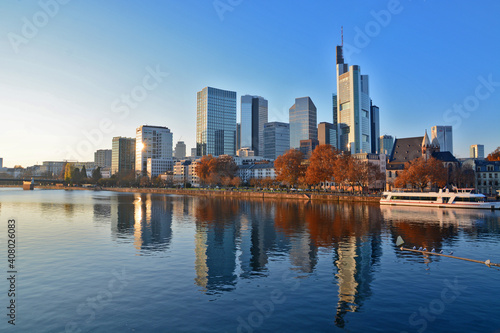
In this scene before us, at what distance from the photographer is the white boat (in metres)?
89.9

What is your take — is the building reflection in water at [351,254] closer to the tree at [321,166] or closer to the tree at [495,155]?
the tree at [321,166]

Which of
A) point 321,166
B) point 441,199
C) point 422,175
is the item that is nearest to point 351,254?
point 441,199

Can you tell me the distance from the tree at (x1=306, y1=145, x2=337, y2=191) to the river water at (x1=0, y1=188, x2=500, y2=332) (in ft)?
281

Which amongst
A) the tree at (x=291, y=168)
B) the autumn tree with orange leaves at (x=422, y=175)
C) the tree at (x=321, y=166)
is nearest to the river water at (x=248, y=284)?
the autumn tree with orange leaves at (x=422, y=175)

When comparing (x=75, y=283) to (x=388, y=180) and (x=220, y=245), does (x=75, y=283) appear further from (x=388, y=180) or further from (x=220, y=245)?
(x=388, y=180)

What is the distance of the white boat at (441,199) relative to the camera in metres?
89.9

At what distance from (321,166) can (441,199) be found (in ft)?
151

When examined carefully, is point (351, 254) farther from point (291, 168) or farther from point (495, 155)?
point (495, 155)

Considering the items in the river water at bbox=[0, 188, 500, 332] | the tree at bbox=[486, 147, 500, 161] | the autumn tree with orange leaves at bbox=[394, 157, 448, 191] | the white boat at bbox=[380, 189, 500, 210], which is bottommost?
the river water at bbox=[0, 188, 500, 332]

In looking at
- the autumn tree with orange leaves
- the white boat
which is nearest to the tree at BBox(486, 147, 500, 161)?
the autumn tree with orange leaves

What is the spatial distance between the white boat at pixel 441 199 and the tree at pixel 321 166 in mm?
27847

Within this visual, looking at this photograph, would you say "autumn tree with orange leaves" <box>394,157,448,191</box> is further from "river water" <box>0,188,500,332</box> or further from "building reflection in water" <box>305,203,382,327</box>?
"river water" <box>0,188,500,332</box>

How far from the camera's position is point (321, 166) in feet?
436

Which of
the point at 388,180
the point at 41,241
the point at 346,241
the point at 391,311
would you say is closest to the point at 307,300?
the point at 391,311
